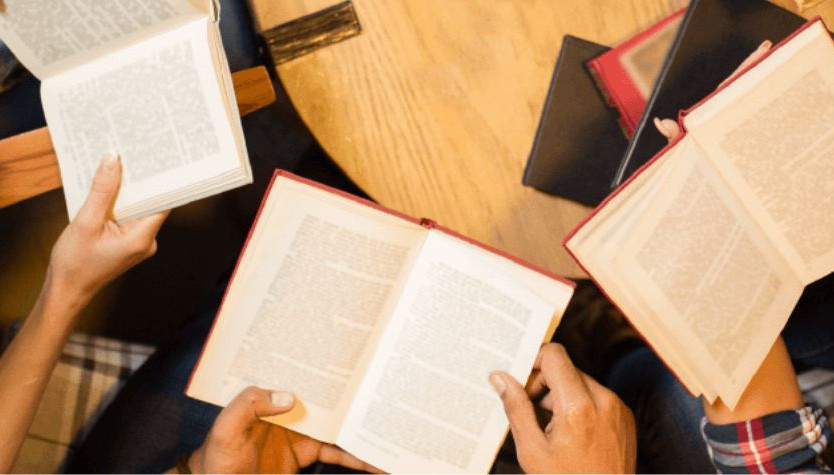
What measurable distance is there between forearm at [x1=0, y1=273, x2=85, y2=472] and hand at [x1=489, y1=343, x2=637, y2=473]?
0.65m

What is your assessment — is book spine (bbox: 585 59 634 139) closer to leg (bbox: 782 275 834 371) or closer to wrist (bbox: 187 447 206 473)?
leg (bbox: 782 275 834 371)

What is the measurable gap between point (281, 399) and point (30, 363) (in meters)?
0.38

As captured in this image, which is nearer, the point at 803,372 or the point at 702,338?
the point at 702,338

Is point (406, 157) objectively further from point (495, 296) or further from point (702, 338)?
point (702, 338)

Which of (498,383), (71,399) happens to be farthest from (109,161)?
(498,383)

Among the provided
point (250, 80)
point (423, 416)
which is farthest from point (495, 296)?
point (250, 80)

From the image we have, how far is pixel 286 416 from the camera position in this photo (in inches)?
37.5

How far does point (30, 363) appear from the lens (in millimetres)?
963

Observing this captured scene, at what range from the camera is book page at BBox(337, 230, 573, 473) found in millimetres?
909

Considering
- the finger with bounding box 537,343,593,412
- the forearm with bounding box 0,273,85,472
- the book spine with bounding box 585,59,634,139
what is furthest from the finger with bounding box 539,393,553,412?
the forearm with bounding box 0,273,85,472

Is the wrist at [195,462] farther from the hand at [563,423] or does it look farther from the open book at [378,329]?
the hand at [563,423]

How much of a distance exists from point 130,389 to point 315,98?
61 cm

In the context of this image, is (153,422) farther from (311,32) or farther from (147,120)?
(311,32)

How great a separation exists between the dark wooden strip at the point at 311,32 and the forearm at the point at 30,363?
0.48 m
